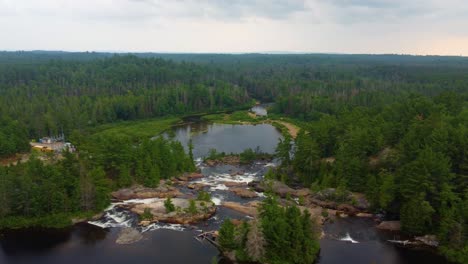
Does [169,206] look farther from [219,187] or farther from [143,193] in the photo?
[219,187]

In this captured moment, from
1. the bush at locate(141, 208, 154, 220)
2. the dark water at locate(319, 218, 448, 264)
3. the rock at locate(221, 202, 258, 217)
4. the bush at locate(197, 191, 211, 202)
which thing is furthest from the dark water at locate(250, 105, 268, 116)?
the dark water at locate(319, 218, 448, 264)

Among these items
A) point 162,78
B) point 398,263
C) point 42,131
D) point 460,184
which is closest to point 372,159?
point 460,184

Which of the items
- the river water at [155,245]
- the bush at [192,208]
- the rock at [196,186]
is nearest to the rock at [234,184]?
the rock at [196,186]

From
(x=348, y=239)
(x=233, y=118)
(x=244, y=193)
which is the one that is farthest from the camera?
(x=233, y=118)

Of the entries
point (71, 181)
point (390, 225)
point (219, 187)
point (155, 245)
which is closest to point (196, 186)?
point (219, 187)

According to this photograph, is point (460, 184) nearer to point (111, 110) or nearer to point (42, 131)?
point (42, 131)

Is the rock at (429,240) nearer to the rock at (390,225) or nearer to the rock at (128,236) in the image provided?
the rock at (390,225)

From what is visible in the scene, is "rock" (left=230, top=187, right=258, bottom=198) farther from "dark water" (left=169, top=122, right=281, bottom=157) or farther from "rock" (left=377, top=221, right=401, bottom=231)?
"dark water" (left=169, top=122, right=281, bottom=157)
